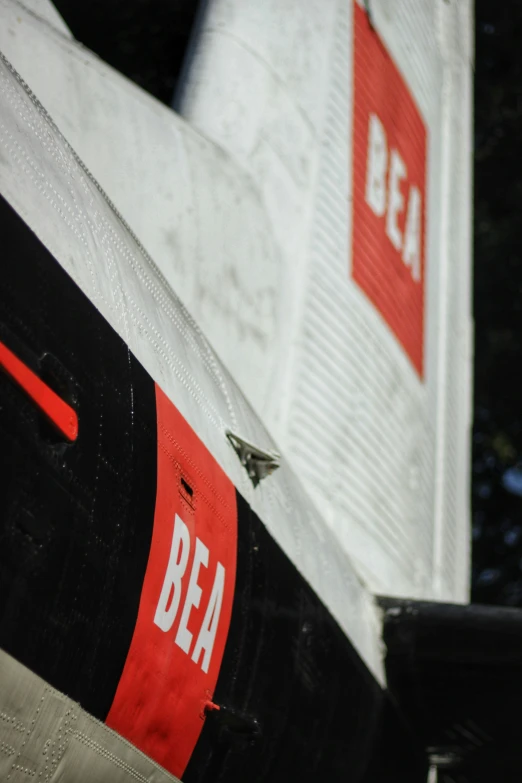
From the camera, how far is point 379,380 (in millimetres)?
5715

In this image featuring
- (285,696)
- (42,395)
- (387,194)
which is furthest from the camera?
(387,194)

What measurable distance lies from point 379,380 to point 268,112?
4.83 ft

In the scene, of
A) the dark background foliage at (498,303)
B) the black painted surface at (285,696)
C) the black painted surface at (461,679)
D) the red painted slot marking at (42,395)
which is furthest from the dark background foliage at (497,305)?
the red painted slot marking at (42,395)

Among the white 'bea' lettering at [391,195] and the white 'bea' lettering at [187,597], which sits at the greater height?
the white 'bea' lettering at [391,195]

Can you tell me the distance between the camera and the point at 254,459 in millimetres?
3703

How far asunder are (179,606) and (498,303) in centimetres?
1203

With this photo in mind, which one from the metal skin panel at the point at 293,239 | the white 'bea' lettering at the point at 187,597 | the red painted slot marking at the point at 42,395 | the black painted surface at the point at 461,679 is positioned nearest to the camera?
the red painted slot marking at the point at 42,395

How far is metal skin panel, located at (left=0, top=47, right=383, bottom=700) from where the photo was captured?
257 cm

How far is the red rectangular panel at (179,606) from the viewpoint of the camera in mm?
2664

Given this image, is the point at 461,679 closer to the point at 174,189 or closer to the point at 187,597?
the point at 187,597

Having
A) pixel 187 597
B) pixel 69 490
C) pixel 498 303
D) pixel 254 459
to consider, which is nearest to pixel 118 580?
pixel 69 490

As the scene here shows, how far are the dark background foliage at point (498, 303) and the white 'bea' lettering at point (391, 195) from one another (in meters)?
7.48

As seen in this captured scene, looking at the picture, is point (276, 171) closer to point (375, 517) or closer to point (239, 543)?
point (375, 517)

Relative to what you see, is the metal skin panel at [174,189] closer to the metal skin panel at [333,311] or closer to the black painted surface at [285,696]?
the metal skin panel at [333,311]
